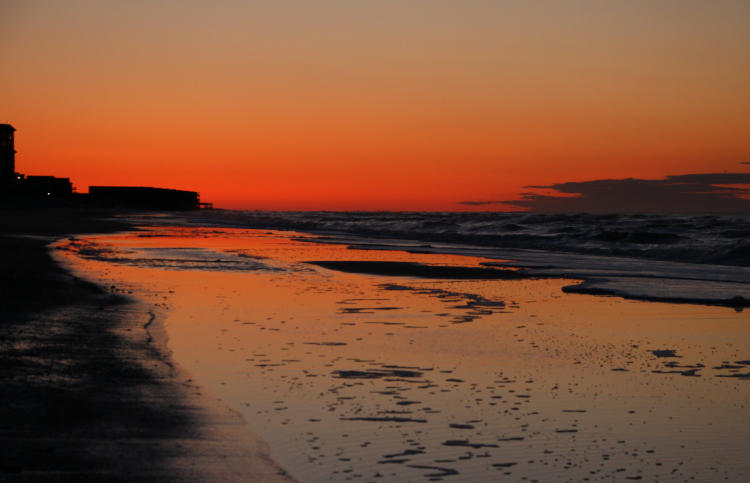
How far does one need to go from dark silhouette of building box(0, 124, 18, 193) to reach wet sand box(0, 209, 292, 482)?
9744 centimetres

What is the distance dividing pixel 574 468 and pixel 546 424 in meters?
0.89

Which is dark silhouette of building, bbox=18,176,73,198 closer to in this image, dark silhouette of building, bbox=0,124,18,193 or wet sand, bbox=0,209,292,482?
dark silhouette of building, bbox=0,124,18,193

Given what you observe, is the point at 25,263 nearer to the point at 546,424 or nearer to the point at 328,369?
the point at 328,369

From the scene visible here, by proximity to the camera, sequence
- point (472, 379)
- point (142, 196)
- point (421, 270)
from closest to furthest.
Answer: point (472, 379), point (421, 270), point (142, 196)

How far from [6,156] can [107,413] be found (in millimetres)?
104281

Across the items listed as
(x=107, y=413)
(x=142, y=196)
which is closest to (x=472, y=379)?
(x=107, y=413)

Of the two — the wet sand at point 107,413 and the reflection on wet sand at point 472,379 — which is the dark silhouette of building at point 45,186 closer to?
the reflection on wet sand at point 472,379

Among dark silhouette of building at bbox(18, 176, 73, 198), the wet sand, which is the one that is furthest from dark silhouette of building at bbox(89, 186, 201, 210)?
the wet sand

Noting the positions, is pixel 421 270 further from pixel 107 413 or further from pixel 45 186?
pixel 45 186

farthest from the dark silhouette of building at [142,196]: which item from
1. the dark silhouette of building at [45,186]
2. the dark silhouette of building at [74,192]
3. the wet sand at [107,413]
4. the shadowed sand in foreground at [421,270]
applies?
the wet sand at [107,413]

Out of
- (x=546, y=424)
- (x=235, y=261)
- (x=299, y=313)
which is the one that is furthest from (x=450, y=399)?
(x=235, y=261)

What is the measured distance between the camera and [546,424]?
5.61 m

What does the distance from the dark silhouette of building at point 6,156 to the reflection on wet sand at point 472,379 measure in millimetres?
93948

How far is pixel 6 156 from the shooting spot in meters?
97.5
